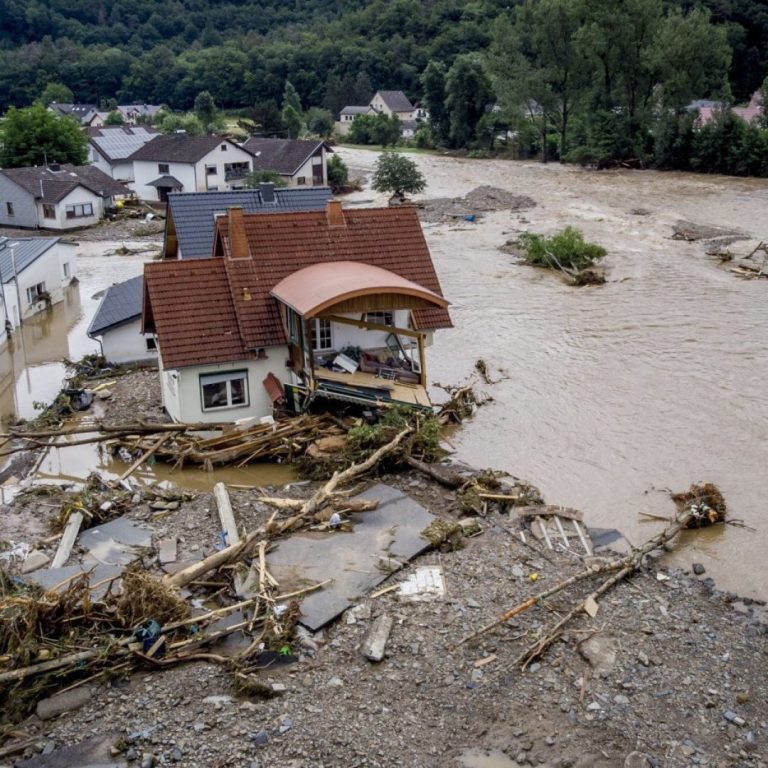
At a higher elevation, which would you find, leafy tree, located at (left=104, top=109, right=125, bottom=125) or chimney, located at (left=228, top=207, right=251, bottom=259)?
leafy tree, located at (left=104, top=109, right=125, bottom=125)

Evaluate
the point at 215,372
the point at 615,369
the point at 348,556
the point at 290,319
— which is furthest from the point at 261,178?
the point at 348,556

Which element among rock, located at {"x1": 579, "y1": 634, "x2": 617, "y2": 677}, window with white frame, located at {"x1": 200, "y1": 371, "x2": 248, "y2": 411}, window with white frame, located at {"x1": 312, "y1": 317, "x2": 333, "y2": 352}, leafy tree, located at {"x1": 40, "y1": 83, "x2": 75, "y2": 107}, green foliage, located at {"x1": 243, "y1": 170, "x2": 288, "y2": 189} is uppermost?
leafy tree, located at {"x1": 40, "y1": 83, "x2": 75, "y2": 107}

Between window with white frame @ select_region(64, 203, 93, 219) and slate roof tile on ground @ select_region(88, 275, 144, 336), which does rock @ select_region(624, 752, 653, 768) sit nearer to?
slate roof tile on ground @ select_region(88, 275, 144, 336)

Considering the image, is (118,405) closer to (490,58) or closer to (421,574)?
(421,574)

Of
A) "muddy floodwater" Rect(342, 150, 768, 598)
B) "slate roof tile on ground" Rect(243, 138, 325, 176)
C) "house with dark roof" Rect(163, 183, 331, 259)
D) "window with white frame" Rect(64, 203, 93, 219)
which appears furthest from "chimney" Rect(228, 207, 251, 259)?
"slate roof tile on ground" Rect(243, 138, 325, 176)

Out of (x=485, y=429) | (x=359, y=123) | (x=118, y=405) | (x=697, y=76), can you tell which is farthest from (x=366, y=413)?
(x=359, y=123)

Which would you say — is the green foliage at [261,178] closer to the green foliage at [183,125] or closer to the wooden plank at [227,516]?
the green foliage at [183,125]
